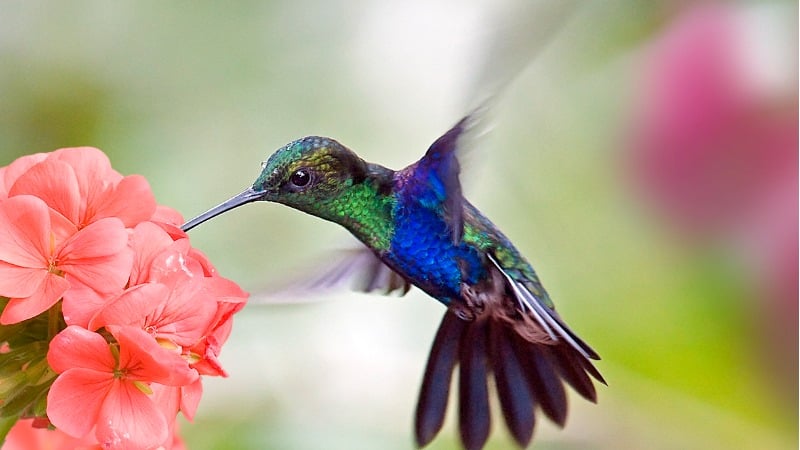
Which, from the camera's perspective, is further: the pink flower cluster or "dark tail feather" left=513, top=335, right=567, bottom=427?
"dark tail feather" left=513, top=335, right=567, bottom=427

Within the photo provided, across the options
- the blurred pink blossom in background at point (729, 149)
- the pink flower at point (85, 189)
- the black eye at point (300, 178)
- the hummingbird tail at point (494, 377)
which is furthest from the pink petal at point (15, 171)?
the blurred pink blossom in background at point (729, 149)

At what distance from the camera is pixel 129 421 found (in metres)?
0.34

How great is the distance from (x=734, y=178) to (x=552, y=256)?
0.23 m

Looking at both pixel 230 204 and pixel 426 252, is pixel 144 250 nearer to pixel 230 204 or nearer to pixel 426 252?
pixel 230 204

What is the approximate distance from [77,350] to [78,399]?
0.02 meters

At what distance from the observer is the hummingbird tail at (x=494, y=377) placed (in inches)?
18.1

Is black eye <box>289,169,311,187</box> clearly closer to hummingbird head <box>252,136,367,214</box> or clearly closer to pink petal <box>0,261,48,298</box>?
hummingbird head <box>252,136,367,214</box>

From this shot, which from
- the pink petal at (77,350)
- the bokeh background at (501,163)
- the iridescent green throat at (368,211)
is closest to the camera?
the pink petal at (77,350)

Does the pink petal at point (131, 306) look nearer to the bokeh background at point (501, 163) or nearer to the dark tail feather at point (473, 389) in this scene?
the dark tail feather at point (473, 389)

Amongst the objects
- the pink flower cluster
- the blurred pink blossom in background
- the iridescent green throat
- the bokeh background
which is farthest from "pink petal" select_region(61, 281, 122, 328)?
the blurred pink blossom in background

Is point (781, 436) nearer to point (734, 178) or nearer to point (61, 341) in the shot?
point (734, 178)

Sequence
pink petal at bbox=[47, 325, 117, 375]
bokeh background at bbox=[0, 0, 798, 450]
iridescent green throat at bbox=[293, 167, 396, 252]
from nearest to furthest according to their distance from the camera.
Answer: pink petal at bbox=[47, 325, 117, 375], iridescent green throat at bbox=[293, 167, 396, 252], bokeh background at bbox=[0, 0, 798, 450]

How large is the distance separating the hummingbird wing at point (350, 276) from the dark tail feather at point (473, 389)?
2.0 inches

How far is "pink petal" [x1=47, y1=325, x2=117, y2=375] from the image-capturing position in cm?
32
